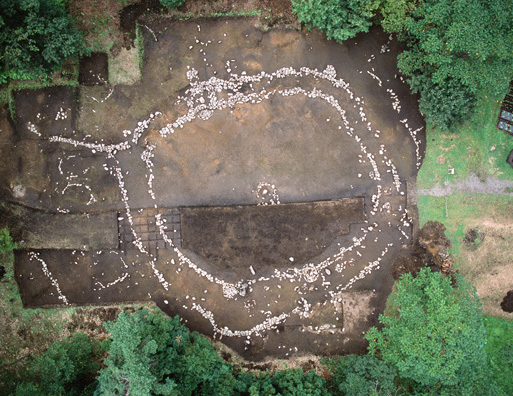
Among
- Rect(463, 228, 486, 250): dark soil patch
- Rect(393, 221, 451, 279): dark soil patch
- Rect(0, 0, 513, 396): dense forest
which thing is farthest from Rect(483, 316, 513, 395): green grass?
Rect(393, 221, 451, 279): dark soil patch

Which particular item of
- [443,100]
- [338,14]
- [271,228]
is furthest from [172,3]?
[443,100]

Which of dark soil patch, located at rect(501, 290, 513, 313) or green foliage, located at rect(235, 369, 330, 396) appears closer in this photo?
green foliage, located at rect(235, 369, 330, 396)

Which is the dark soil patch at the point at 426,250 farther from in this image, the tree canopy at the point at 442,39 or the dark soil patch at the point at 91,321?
the dark soil patch at the point at 91,321

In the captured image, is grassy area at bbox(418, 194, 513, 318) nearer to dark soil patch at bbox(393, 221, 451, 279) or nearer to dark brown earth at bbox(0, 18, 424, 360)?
dark soil patch at bbox(393, 221, 451, 279)

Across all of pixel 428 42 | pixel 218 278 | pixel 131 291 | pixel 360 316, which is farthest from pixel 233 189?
pixel 428 42

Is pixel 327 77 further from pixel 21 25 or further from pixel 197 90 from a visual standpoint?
pixel 21 25
